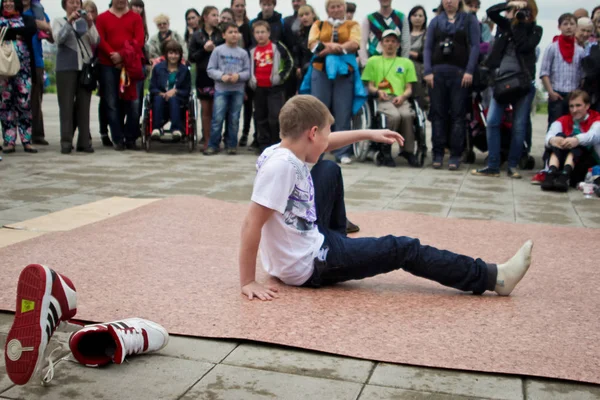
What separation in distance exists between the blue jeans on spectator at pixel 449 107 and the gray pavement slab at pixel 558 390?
20.8 feet

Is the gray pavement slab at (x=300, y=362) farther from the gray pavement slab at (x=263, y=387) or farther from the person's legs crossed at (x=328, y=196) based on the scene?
the person's legs crossed at (x=328, y=196)

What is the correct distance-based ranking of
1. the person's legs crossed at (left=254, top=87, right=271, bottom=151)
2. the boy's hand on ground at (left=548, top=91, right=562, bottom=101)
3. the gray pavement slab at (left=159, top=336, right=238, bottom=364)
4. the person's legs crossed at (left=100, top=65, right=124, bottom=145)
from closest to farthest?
Result: the gray pavement slab at (left=159, top=336, right=238, bottom=364)
the boy's hand on ground at (left=548, top=91, right=562, bottom=101)
the person's legs crossed at (left=100, top=65, right=124, bottom=145)
the person's legs crossed at (left=254, top=87, right=271, bottom=151)

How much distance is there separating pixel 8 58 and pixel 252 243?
19.4 feet

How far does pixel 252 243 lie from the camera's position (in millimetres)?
3352

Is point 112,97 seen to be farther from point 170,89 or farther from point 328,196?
point 328,196

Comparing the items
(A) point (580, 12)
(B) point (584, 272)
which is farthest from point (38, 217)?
(A) point (580, 12)

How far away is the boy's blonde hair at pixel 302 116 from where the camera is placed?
134 inches

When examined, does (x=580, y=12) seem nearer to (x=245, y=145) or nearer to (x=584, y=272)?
(x=245, y=145)

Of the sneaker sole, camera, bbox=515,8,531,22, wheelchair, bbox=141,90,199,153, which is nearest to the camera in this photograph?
the sneaker sole

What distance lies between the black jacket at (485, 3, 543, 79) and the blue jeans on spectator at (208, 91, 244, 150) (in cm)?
339

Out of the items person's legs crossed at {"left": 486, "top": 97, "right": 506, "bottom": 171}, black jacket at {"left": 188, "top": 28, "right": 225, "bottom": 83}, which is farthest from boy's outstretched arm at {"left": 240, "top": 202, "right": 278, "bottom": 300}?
black jacket at {"left": 188, "top": 28, "right": 225, "bottom": 83}

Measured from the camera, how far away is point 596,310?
3.41m

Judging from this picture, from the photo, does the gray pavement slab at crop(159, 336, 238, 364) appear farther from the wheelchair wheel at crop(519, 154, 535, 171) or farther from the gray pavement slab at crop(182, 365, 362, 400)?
the wheelchair wheel at crop(519, 154, 535, 171)

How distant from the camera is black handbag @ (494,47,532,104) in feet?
25.7
